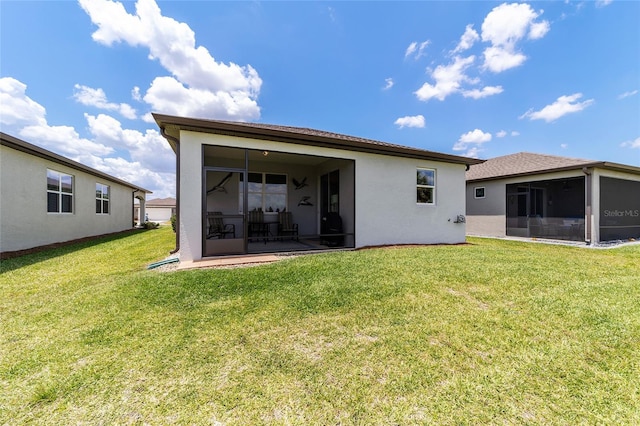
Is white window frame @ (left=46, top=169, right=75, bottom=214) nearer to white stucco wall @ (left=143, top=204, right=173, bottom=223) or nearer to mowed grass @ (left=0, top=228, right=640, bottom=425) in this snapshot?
mowed grass @ (left=0, top=228, right=640, bottom=425)

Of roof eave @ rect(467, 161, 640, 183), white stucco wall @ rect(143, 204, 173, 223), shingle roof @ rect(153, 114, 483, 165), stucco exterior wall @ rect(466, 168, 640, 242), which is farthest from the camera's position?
white stucco wall @ rect(143, 204, 173, 223)

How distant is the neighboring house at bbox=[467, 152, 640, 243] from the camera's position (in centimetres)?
990

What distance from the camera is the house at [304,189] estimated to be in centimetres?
573

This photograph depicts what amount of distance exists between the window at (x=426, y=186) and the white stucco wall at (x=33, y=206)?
1302 centimetres

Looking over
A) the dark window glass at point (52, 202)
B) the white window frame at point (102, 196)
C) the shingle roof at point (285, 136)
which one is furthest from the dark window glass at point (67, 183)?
the shingle roof at point (285, 136)

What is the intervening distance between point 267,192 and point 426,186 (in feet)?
20.4

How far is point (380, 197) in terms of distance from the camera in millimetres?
8039

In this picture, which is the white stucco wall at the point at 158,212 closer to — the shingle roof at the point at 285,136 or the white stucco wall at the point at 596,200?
the shingle roof at the point at 285,136

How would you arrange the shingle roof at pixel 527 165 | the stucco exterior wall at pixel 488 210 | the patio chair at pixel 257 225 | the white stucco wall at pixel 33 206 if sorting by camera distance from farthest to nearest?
1. the stucco exterior wall at pixel 488 210
2. the shingle roof at pixel 527 165
3. the patio chair at pixel 257 225
4. the white stucco wall at pixel 33 206

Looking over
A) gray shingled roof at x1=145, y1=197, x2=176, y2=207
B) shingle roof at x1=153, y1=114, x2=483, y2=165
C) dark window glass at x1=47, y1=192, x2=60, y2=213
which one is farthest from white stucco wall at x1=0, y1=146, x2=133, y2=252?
gray shingled roof at x1=145, y1=197, x2=176, y2=207

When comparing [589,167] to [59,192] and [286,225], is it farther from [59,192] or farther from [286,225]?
[59,192]

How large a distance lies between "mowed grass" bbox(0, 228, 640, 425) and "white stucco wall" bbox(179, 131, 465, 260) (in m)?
1.76

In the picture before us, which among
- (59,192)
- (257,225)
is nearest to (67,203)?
(59,192)

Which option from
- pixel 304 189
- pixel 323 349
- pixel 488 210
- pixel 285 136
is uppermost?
pixel 285 136
